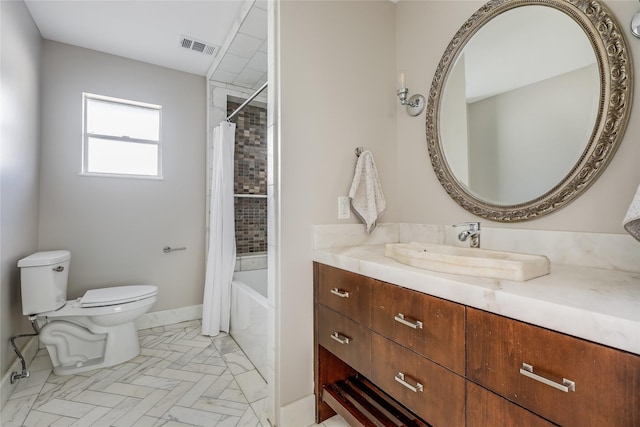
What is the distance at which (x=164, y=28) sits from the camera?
229 centimetres

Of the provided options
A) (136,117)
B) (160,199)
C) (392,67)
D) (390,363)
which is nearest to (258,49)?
(392,67)

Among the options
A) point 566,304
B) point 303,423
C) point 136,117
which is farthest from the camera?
point 136,117

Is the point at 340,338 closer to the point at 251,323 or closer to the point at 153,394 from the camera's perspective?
the point at 251,323

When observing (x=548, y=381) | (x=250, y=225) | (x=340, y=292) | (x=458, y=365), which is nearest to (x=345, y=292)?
(x=340, y=292)

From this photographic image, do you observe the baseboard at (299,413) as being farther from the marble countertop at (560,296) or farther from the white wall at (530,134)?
the white wall at (530,134)

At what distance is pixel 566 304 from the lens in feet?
2.19

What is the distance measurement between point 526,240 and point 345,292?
2.72 ft

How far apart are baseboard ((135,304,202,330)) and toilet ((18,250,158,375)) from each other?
0.52 metres

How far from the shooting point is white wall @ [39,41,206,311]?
244cm

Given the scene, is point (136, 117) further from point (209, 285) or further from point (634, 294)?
point (634, 294)

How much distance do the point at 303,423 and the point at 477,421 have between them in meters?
1.03

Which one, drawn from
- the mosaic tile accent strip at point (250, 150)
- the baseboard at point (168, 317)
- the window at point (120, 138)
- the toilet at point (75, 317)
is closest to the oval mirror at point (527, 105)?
the mosaic tile accent strip at point (250, 150)

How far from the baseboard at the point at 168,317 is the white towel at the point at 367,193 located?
7.49ft

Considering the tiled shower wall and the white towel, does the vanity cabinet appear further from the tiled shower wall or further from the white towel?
the tiled shower wall
